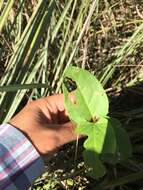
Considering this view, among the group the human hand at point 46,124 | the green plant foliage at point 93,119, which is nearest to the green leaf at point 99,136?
the green plant foliage at point 93,119

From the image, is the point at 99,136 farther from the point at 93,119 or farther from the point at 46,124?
the point at 46,124

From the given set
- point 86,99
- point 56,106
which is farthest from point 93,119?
point 56,106

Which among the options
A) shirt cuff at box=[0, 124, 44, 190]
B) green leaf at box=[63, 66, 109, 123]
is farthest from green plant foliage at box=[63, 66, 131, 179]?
shirt cuff at box=[0, 124, 44, 190]

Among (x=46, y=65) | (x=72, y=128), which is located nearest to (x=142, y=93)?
(x=46, y=65)

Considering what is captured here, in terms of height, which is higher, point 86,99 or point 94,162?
point 86,99

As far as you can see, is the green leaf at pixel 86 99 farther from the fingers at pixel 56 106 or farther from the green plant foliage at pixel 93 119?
the fingers at pixel 56 106

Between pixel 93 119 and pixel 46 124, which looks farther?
pixel 46 124
